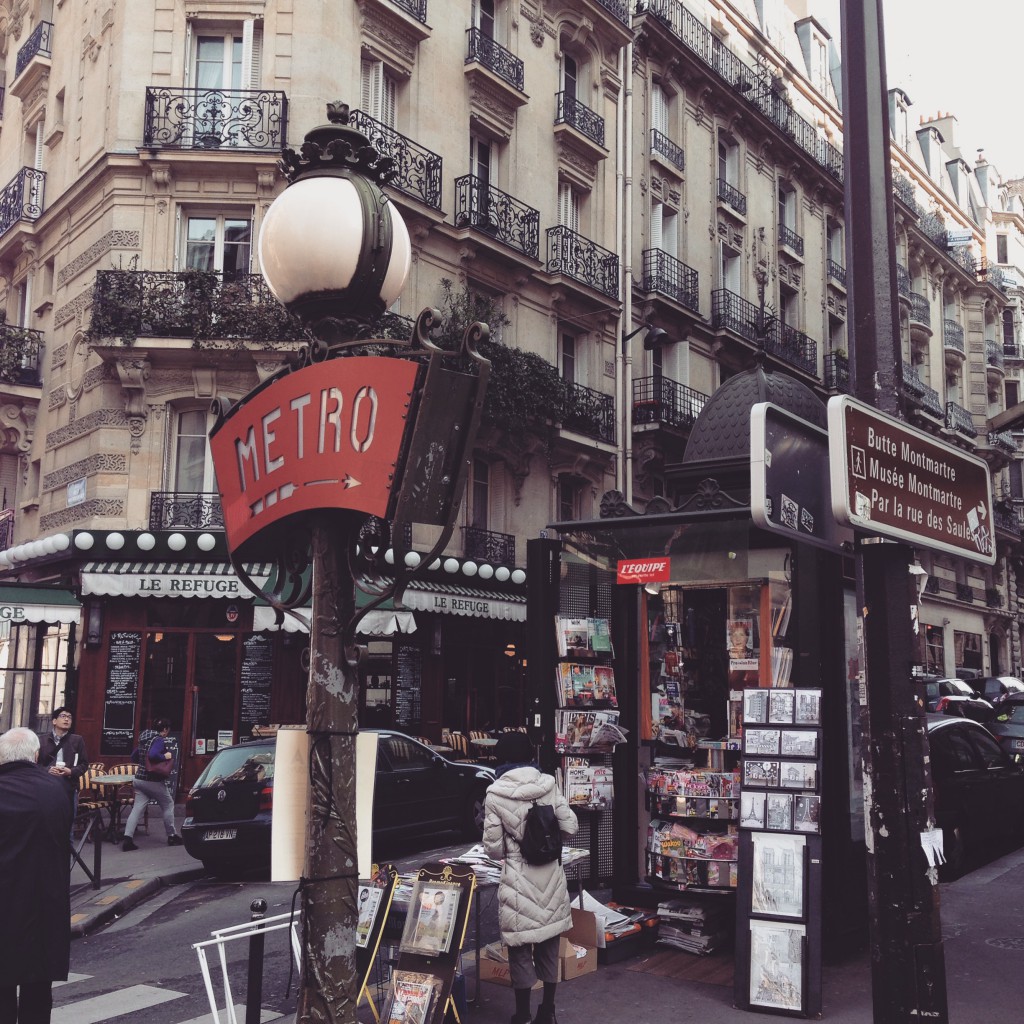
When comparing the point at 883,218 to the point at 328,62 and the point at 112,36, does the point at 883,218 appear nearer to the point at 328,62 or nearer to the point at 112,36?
the point at 328,62

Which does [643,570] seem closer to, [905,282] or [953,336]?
[905,282]

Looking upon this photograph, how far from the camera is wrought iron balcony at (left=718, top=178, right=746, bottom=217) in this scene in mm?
29500

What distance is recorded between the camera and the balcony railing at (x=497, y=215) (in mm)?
21312

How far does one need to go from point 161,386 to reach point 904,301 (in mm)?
28955

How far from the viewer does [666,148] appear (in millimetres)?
27375

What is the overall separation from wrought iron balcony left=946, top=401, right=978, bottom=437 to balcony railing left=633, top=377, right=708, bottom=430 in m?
20.9

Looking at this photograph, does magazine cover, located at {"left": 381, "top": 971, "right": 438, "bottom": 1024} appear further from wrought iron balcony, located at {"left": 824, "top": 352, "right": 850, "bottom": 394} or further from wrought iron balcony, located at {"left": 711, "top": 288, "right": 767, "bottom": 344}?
wrought iron balcony, located at {"left": 824, "top": 352, "right": 850, "bottom": 394}

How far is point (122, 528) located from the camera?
17.8 meters

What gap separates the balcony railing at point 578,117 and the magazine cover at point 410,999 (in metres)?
21.2

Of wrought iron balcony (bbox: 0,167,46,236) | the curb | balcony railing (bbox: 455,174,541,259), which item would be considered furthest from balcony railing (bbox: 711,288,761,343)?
the curb

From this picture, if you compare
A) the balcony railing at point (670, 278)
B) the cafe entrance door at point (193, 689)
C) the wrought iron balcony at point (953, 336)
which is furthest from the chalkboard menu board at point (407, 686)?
the wrought iron balcony at point (953, 336)

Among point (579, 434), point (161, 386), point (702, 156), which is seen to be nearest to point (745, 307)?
point (702, 156)

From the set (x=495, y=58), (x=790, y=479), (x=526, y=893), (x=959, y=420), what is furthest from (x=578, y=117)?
(x=959, y=420)

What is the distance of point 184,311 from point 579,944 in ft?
43.9
